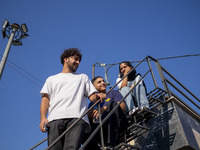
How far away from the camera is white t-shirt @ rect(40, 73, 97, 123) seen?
246 cm

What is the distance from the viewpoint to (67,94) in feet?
8.64

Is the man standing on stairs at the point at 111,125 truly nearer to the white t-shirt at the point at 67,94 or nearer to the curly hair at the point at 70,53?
the white t-shirt at the point at 67,94

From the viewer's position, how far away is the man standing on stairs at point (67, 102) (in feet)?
7.56

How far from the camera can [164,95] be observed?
4355 millimetres

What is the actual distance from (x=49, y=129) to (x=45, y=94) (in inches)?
22.4

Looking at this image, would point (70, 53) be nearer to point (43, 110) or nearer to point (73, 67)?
point (73, 67)

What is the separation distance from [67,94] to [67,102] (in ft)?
0.44

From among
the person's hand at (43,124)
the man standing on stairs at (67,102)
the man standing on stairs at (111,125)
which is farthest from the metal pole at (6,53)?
the person's hand at (43,124)

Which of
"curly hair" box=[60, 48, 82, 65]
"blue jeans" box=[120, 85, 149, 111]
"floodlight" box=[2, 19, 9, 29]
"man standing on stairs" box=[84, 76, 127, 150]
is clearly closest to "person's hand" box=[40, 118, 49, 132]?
"man standing on stairs" box=[84, 76, 127, 150]

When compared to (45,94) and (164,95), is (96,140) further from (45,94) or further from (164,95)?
(164,95)

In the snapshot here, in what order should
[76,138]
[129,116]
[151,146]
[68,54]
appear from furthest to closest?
[151,146] < [129,116] < [68,54] < [76,138]

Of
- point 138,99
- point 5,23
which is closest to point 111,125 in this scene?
point 138,99

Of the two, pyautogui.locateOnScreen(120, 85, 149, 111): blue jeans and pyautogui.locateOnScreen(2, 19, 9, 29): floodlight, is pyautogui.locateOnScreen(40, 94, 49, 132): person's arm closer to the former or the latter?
pyautogui.locateOnScreen(120, 85, 149, 111): blue jeans

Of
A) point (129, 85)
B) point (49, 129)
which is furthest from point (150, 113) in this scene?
point (49, 129)
